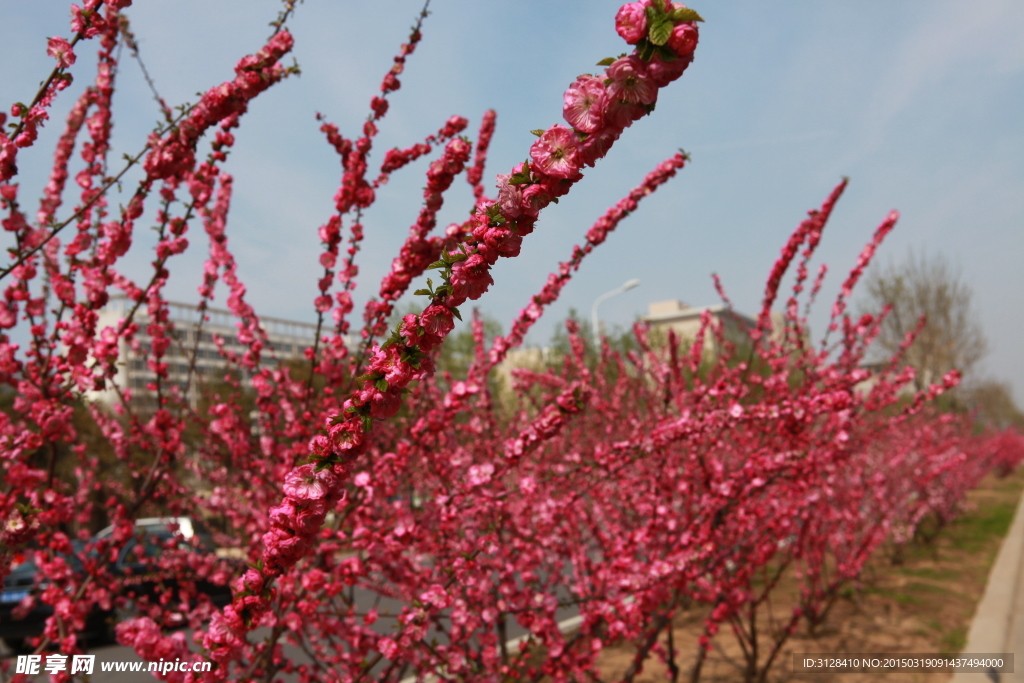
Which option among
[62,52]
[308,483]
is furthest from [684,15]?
[62,52]

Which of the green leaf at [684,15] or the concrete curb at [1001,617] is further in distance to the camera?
the concrete curb at [1001,617]

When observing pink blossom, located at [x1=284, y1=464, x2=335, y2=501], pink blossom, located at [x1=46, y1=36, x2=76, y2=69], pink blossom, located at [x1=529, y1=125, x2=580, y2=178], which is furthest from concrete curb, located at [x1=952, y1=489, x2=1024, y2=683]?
pink blossom, located at [x1=46, y1=36, x2=76, y2=69]

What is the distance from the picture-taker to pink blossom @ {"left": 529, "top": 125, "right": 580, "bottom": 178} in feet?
3.67

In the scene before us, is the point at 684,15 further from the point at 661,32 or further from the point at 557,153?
the point at 557,153

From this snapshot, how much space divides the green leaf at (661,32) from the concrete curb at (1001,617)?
656cm

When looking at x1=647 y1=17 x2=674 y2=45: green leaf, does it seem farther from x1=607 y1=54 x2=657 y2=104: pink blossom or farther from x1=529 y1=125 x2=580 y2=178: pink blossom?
x1=529 y1=125 x2=580 y2=178: pink blossom

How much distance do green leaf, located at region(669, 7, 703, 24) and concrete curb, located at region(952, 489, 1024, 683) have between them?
6.54 meters

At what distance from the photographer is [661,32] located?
1.04 metres

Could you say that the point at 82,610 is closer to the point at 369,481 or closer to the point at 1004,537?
the point at 369,481

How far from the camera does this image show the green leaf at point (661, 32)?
40.6 inches

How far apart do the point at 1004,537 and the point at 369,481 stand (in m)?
15.7

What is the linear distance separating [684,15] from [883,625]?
27.2ft

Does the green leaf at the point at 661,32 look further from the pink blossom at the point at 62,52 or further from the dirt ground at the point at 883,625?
the dirt ground at the point at 883,625

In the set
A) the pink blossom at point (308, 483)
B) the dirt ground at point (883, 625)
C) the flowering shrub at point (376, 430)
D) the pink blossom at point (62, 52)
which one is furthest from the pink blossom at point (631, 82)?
the dirt ground at point (883, 625)
